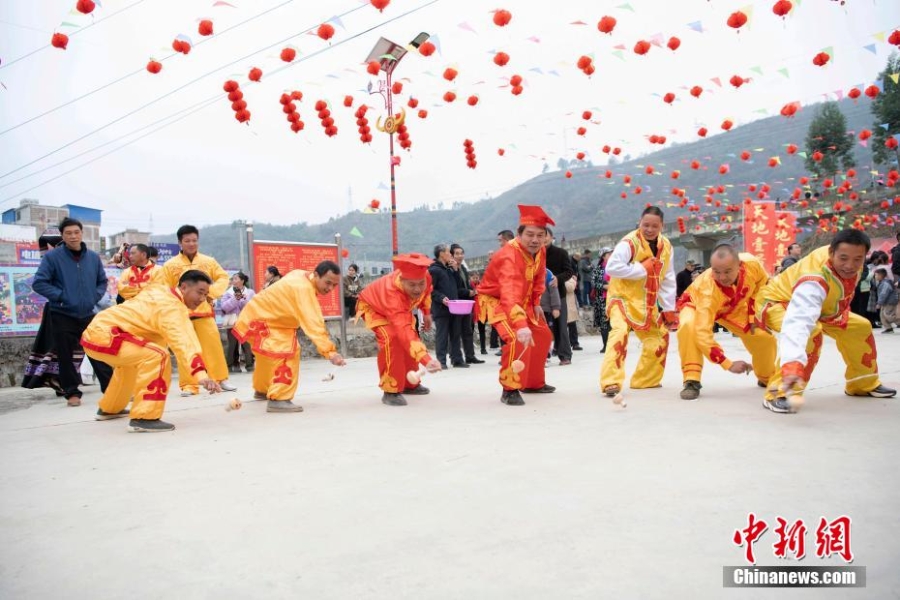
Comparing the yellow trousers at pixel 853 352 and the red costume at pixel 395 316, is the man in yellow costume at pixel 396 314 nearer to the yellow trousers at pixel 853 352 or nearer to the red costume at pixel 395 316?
the red costume at pixel 395 316

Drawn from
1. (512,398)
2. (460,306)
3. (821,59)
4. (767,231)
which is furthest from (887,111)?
(512,398)

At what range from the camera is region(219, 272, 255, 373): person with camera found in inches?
332

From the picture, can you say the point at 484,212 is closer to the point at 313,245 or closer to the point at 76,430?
the point at 313,245

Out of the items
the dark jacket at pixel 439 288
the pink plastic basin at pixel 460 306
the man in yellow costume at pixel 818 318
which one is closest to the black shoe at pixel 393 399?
the pink plastic basin at pixel 460 306

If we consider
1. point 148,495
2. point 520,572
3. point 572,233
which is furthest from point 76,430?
point 572,233

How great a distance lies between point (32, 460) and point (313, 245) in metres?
6.14

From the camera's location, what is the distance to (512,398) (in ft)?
16.3

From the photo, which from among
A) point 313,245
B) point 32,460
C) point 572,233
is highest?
point 572,233

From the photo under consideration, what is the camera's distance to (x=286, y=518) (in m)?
2.51

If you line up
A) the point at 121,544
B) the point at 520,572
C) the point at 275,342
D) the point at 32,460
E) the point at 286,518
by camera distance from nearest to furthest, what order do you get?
1. the point at 520,572
2. the point at 121,544
3. the point at 286,518
4. the point at 32,460
5. the point at 275,342

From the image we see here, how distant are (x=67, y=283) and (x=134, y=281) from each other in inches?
22.8

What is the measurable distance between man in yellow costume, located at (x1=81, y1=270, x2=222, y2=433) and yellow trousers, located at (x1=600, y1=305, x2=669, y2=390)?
2.96 meters

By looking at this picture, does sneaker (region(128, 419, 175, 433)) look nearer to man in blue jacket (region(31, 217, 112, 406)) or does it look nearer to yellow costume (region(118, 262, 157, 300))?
man in blue jacket (region(31, 217, 112, 406))

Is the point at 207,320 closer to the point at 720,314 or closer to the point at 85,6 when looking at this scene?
the point at 85,6
